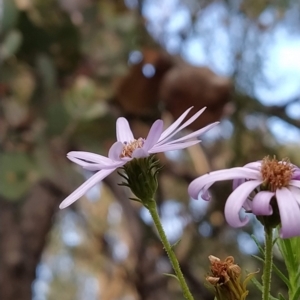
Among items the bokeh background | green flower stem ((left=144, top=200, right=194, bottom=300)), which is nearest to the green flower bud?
green flower stem ((left=144, top=200, right=194, bottom=300))

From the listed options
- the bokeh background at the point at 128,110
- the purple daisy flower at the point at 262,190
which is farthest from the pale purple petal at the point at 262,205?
the bokeh background at the point at 128,110

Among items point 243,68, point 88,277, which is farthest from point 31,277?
point 88,277

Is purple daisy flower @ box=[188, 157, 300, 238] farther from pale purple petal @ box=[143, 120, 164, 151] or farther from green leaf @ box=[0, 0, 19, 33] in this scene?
green leaf @ box=[0, 0, 19, 33]

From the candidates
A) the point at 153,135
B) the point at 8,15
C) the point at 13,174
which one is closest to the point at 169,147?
the point at 153,135

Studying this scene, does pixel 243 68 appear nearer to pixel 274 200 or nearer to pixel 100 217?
pixel 100 217

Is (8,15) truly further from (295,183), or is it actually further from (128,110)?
(295,183)

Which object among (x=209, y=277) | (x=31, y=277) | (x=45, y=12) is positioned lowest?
(x=209, y=277)
